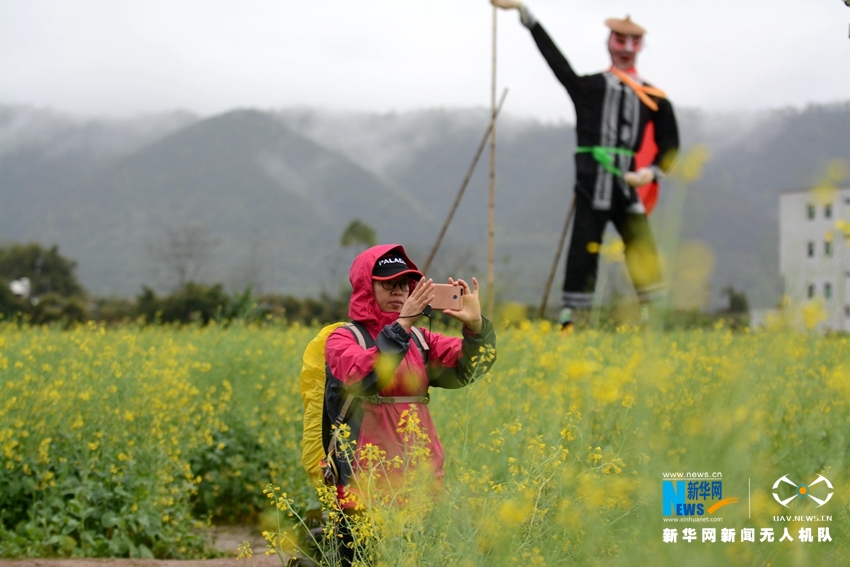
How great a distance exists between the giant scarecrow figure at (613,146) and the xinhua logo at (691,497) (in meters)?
6.24

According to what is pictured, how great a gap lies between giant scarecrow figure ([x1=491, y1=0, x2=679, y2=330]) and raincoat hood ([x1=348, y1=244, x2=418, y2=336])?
18.9 feet

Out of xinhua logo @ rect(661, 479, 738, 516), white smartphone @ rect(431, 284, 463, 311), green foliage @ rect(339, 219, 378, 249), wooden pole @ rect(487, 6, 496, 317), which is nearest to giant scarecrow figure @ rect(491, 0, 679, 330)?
wooden pole @ rect(487, 6, 496, 317)

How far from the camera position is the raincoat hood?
3.10 meters

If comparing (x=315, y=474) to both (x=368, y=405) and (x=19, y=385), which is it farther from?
(x=19, y=385)

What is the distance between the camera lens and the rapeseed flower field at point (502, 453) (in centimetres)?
230

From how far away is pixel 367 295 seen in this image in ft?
10.2

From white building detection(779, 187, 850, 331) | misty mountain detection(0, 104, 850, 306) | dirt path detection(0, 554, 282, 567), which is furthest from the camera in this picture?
misty mountain detection(0, 104, 850, 306)

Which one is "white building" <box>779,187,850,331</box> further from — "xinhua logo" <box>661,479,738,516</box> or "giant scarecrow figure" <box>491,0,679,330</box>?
"giant scarecrow figure" <box>491,0,679,330</box>

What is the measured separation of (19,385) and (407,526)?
3.00 metres

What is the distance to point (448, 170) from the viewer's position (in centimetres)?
14675

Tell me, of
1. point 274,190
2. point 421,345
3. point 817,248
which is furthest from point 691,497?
point 274,190

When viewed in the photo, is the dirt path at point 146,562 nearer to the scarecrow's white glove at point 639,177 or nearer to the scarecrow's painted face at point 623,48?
the scarecrow's white glove at point 639,177

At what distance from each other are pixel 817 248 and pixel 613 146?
20.1 feet

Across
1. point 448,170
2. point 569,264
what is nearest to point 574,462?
point 569,264
